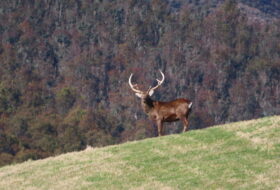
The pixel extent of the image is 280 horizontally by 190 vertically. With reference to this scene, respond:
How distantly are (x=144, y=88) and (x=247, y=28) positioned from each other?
20524mm

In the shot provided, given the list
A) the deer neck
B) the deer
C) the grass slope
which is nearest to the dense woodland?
the deer neck

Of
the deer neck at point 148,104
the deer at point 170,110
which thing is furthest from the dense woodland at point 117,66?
the deer at point 170,110

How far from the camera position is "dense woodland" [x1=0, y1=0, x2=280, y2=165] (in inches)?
2511

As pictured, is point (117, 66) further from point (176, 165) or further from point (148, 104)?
point (176, 165)

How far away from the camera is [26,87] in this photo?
7188 cm

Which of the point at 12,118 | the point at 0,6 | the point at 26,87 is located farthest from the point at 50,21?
the point at 12,118

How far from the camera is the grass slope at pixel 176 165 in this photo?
14422mm

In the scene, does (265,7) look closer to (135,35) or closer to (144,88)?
(135,35)

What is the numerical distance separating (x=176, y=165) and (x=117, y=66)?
67477mm

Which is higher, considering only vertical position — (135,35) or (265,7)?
(135,35)

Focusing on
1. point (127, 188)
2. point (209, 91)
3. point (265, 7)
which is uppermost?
point (127, 188)

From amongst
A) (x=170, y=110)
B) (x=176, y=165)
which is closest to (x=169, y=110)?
(x=170, y=110)

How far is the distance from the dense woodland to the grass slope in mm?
38527

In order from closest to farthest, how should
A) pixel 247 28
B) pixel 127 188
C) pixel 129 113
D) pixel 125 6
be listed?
pixel 127 188 < pixel 129 113 < pixel 247 28 < pixel 125 6
